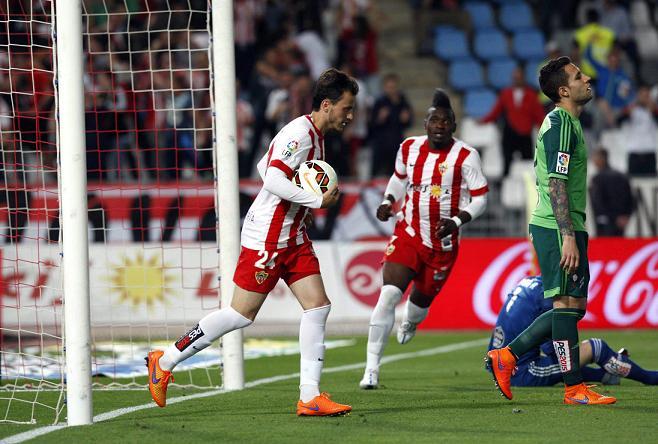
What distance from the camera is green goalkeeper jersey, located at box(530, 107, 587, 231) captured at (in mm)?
8070

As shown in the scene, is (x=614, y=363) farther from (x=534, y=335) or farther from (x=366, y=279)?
(x=366, y=279)

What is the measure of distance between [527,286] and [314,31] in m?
14.1

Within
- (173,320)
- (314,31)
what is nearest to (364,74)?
(314,31)

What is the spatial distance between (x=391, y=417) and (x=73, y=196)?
7.71ft

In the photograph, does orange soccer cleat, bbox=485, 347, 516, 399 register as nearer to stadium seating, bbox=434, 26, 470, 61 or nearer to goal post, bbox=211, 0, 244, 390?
goal post, bbox=211, 0, 244, 390

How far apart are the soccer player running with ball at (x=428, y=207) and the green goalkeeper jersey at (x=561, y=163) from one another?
1.84 metres

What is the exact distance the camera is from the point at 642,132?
67.4ft

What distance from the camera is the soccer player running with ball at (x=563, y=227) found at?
8.05 meters

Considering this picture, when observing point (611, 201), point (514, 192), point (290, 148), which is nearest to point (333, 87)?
point (290, 148)

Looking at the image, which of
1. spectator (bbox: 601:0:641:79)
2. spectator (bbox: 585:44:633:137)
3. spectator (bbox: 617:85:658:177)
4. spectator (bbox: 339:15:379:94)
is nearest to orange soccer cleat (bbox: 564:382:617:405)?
spectator (bbox: 617:85:658:177)

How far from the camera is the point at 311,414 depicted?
7.94m

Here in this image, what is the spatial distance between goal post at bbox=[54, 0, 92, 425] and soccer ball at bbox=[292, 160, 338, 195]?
130 centimetres

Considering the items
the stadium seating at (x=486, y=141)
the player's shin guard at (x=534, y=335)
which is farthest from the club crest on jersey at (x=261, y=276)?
the stadium seating at (x=486, y=141)

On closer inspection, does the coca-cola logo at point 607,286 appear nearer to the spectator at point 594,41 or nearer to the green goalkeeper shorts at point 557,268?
the spectator at point 594,41
